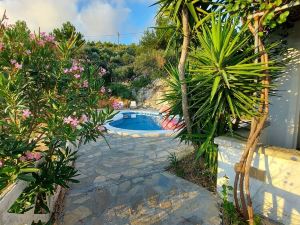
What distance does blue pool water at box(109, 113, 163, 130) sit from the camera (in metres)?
13.5

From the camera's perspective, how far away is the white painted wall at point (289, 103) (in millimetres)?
4656

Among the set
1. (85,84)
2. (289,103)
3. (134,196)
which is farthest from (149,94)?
(85,84)

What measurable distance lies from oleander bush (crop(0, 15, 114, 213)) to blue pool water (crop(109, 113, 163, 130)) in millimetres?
9362

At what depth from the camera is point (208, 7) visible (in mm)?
4742

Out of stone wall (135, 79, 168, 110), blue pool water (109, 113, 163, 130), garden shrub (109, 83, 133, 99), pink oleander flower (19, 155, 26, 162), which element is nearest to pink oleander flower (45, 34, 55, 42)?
pink oleander flower (19, 155, 26, 162)

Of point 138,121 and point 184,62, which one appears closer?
point 184,62

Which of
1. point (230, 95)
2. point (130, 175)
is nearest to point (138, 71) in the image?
point (130, 175)

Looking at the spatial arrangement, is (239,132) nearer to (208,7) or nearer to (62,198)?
(208,7)

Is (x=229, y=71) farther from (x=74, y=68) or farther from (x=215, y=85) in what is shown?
(x=74, y=68)

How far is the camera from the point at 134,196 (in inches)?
180

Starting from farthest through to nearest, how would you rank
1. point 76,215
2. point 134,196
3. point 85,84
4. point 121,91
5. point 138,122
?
point 121,91, point 138,122, point 134,196, point 76,215, point 85,84

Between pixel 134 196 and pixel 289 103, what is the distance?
3.43 m

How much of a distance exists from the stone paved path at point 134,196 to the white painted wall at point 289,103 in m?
1.75

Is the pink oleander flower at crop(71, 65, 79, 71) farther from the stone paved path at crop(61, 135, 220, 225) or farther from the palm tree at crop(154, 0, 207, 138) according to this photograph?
the stone paved path at crop(61, 135, 220, 225)
